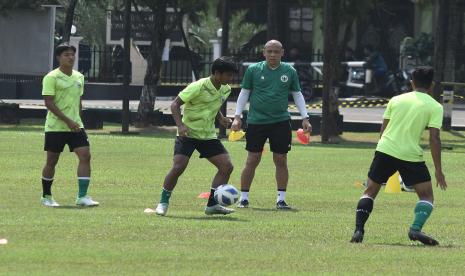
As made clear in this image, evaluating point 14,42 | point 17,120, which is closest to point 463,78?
point 14,42

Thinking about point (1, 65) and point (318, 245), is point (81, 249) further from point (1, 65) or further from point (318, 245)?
point (1, 65)

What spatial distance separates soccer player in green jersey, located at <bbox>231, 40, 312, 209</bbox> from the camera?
1608cm

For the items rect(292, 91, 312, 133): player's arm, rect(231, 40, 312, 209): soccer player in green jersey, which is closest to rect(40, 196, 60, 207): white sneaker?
rect(231, 40, 312, 209): soccer player in green jersey

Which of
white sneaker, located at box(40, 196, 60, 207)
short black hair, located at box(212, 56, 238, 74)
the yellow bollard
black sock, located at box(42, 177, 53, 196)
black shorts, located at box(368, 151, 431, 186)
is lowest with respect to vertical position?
the yellow bollard

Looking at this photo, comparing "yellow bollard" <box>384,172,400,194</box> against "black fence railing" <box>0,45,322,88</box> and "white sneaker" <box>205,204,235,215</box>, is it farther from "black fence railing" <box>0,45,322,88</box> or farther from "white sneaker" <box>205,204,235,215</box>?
"black fence railing" <box>0,45,322,88</box>

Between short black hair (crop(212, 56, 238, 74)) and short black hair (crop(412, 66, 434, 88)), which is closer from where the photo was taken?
short black hair (crop(412, 66, 434, 88))

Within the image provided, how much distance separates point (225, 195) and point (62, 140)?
209 centimetres

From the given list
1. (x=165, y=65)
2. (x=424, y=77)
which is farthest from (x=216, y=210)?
(x=165, y=65)

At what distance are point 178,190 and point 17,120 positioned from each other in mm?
16353

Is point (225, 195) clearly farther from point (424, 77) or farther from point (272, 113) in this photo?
point (424, 77)

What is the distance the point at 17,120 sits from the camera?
34.4 m

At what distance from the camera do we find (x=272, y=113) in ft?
52.9

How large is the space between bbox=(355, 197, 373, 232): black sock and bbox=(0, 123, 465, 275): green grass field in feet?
0.57

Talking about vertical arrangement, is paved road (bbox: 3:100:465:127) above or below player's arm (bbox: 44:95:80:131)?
below
